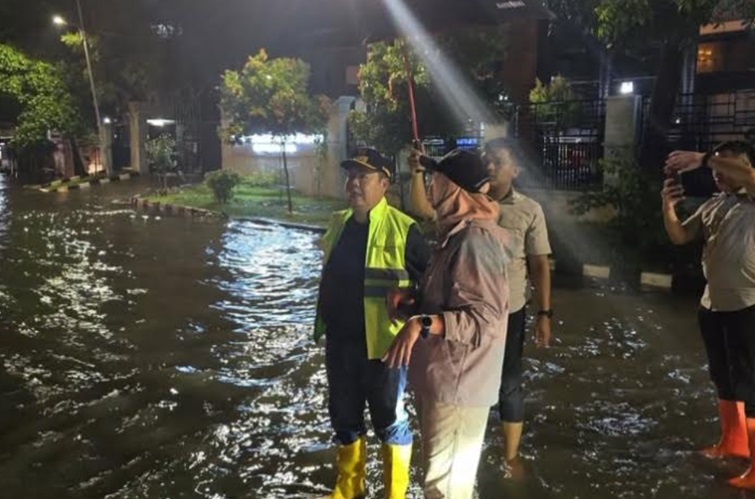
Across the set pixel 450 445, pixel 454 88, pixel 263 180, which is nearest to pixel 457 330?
pixel 450 445

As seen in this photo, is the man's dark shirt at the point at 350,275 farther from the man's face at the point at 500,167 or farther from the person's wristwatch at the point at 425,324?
the person's wristwatch at the point at 425,324

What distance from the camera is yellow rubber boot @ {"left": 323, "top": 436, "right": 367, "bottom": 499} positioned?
400 centimetres

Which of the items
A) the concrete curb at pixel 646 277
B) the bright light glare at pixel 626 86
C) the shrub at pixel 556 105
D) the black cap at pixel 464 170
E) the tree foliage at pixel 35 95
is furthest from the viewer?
the tree foliage at pixel 35 95

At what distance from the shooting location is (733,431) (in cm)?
459

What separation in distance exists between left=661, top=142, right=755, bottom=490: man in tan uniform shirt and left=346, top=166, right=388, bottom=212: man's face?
180 cm

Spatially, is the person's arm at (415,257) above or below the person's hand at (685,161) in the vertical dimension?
below

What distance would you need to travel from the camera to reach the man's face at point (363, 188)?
3748 mm

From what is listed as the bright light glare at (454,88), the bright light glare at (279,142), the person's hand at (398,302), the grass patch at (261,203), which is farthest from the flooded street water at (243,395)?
the bright light glare at (279,142)

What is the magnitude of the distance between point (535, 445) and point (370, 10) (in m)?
3.33

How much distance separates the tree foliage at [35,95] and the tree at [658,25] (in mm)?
25306

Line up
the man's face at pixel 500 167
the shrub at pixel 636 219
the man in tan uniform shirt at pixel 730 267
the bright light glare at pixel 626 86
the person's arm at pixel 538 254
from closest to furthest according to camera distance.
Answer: the man in tan uniform shirt at pixel 730 267
the man's face at pixel 500 167
the person's arm at pixel 538 254
the shrub at pixel 636 219
the bright light glare at pixel 626 86

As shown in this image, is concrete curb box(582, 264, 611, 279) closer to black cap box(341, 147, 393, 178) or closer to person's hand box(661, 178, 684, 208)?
person's hand box(661, 178, 684, 208)

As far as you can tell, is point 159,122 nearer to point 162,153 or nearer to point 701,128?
point 162,153

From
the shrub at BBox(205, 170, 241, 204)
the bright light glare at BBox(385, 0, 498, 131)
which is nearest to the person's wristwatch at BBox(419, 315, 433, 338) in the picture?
the bright light glare at BBox(385, 0, 498, 131)
